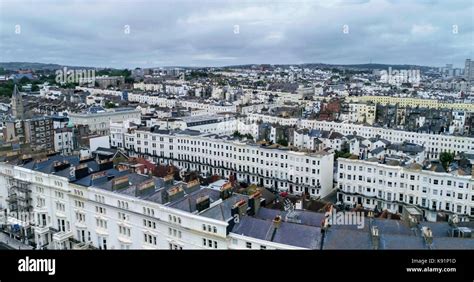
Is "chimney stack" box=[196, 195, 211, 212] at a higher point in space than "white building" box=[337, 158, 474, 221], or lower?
higher

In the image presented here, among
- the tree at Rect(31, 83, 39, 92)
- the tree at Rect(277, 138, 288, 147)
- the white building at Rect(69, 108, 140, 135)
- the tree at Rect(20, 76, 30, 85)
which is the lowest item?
the tree at Rect(277, 138, 288, 147)

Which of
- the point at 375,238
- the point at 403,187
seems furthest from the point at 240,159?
the point at 375,238

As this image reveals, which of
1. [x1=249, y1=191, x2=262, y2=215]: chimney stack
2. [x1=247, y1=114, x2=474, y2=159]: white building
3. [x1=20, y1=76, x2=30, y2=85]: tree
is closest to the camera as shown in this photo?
[x1=249, y1=191, x2=262, y2=215]: chimney stack

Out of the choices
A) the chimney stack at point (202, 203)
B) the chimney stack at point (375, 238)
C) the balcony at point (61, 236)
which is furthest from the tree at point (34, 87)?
→ the chimney stack at point (375, 238)

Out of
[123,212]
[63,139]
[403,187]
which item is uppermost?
[63,139]

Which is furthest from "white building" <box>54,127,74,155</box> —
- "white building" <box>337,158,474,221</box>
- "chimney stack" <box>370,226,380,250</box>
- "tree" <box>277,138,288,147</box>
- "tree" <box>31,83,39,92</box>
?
"tree" <box>31,83,39,92</box>

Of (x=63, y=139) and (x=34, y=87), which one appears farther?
(x=34, y=87)

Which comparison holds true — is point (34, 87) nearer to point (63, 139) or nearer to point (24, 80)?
point (24, 80)

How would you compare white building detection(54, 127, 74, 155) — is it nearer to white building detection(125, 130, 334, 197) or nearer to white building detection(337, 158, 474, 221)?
white building detection(125, 130, 334, 197)
